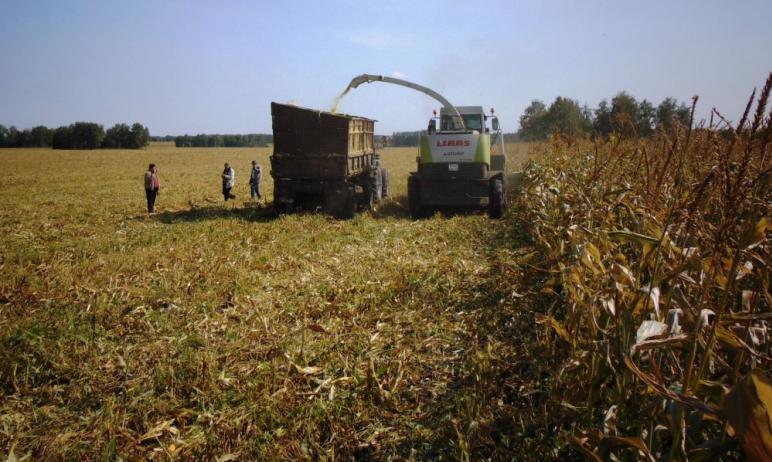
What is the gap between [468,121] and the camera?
13289mm

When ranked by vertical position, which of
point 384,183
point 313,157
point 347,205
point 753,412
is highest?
point 313,157

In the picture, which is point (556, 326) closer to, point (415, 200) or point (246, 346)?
point (246, 346)

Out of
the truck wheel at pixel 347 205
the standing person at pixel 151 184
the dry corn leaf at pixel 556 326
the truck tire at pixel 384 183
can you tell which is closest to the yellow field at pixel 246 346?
the dry corn leaf at pixel 556 326

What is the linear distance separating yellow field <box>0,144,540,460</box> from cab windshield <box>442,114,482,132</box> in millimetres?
4953

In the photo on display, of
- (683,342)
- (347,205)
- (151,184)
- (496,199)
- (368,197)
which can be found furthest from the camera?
(368,197)

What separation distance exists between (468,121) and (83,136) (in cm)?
7800

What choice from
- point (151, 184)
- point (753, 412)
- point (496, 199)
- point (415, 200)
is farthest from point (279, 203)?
point (753, 412)

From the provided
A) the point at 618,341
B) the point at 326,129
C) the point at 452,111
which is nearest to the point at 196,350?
the point at 618,341

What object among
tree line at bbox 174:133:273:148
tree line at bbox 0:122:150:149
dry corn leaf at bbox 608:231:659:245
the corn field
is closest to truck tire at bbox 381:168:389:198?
the corn field

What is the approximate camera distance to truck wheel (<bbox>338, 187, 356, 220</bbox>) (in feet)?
39.0

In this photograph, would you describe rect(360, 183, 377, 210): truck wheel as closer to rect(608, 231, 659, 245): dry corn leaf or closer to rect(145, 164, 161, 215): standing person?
rect(145, 164, 161, 215): standing person

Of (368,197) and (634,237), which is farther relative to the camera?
(368,197)

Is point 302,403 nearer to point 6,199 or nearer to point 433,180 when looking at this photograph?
point 433,180

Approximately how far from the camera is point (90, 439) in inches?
127
